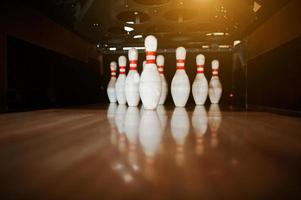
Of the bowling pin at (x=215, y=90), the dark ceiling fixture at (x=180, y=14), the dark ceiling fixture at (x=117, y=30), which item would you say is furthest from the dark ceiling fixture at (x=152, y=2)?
the bowling pin at (x=215, y=90)

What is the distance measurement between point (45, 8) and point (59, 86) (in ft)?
1.83

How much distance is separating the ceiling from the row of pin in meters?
0.25

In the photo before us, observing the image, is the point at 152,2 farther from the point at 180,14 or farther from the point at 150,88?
the point at 150,88

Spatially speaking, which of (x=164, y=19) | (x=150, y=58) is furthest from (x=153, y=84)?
(x=164, y=19)

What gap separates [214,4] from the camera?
76.5 inches

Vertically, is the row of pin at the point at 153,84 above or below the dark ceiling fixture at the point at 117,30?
below

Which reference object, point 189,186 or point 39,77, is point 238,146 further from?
point 39,77

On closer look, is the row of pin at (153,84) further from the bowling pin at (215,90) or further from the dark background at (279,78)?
the dark background at (279,78)

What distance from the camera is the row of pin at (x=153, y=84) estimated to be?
1583 mm

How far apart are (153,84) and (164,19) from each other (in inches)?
33.0

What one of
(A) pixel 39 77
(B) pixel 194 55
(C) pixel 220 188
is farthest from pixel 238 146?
(B) pixel 194 55

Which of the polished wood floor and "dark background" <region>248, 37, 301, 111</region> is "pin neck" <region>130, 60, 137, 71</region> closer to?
"dark background" <region>248, 37, 301, 111</region>

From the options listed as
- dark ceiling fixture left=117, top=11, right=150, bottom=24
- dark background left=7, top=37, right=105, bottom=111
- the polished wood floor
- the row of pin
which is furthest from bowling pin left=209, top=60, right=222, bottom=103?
the polished wood floor

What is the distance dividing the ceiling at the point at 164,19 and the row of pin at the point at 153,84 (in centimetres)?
25
